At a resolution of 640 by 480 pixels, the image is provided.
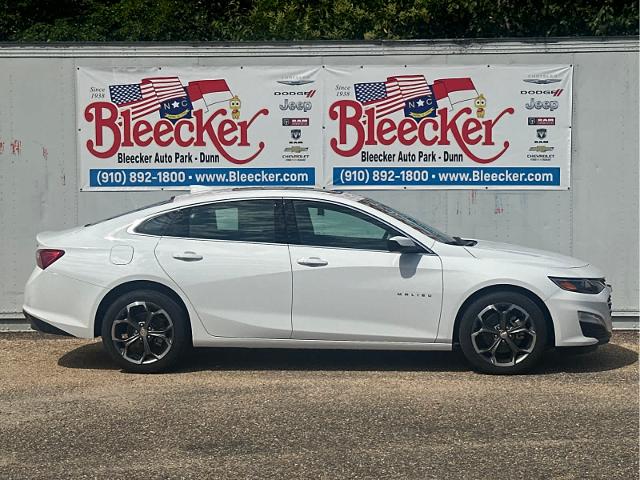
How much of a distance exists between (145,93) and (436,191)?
124 inches

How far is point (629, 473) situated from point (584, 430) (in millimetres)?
883

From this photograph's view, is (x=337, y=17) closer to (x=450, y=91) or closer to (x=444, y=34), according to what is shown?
(x=444, y=34)

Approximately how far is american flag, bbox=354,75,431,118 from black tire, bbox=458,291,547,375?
3.04 metres

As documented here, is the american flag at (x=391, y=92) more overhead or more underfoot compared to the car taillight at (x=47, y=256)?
more overhead

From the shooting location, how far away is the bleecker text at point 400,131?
426 inches

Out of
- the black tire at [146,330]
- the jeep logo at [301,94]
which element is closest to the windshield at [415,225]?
the black tire at [146,330]

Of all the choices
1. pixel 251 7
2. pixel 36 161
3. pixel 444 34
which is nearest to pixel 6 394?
pixel 36 161

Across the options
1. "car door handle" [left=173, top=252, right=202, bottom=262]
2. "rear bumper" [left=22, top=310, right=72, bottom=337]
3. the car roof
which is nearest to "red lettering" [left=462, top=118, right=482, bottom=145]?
the car roof

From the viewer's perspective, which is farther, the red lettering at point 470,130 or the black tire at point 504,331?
the red lettering at point 470,130

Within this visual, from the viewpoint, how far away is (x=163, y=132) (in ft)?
35.6

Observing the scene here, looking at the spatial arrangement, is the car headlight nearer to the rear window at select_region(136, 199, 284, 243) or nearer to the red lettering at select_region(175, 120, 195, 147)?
the rear window at select_region(136, 199, 284, 243)

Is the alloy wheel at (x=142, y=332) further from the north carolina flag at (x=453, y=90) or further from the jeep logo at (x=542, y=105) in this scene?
the jeep logo at (x=542, y=105)

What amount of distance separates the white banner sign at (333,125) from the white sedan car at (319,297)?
2246 millimetres

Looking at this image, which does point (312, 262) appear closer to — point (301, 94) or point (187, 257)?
point (187, 257)
